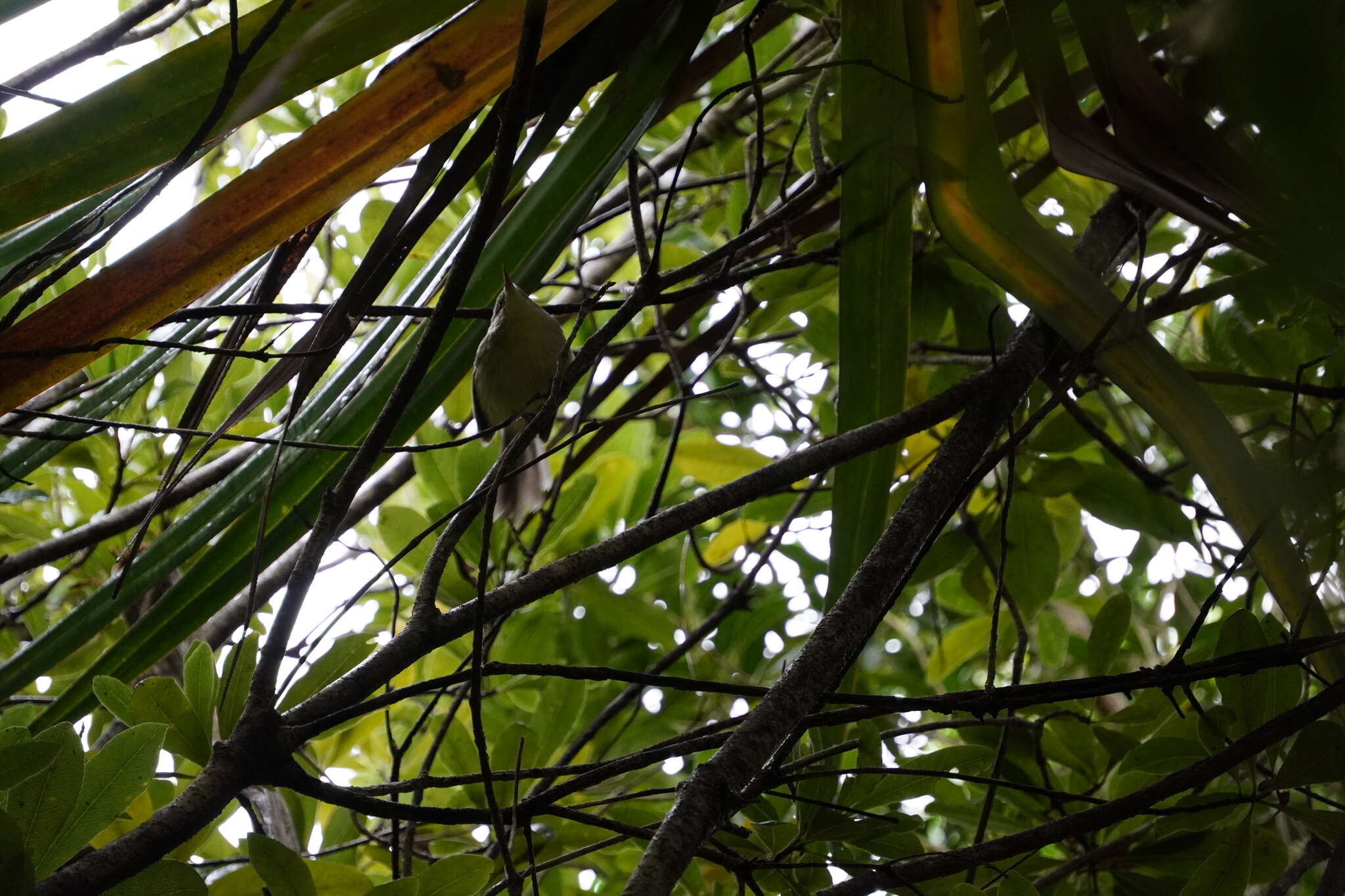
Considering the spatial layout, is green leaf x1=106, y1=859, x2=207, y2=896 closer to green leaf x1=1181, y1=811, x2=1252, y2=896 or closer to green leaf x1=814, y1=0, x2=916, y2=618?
green leaf x1=814, y1=0, x2=916, y2=618

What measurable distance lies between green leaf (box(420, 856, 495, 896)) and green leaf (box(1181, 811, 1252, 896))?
46 centimetres

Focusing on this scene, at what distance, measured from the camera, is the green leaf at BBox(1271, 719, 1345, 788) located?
1.95 ft

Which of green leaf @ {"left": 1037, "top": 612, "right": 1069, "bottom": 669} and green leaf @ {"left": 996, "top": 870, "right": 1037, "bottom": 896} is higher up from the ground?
green leaf @ {"left": 1037, "top": 612, "right": 1069, "bottom": 669}

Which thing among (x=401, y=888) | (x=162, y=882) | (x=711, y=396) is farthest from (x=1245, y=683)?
(x=162, y=882)

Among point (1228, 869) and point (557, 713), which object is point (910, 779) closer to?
point (1228, 869)

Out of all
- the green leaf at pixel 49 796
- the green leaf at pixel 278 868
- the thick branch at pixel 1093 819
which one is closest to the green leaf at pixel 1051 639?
the thick branch at pixel 1093 819

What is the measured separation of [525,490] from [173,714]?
0.60m

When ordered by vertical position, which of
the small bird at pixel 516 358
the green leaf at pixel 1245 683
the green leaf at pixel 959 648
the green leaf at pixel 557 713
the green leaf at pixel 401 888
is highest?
the small bird at pixel 516 358

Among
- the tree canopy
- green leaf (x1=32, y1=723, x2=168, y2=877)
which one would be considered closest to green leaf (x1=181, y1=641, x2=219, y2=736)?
the tree canopy

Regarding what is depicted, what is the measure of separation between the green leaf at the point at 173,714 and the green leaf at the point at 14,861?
0.15 meters

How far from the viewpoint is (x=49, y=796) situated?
484mm

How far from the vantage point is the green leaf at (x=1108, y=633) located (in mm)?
872

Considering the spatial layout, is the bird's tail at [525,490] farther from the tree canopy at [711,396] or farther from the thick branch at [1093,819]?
the thick branch at [1093,819]

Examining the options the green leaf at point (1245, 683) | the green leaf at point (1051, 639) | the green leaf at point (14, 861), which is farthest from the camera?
the green leaf at point (1051, 639)
